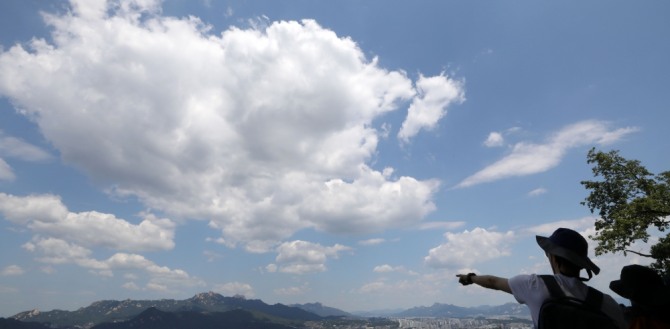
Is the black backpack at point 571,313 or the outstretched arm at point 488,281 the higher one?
the outstretched arm at point 488,281

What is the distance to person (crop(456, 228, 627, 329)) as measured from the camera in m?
4.05

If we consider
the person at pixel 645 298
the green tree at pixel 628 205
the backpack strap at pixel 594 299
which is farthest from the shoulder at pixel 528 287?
the green tree at pixel 628 205

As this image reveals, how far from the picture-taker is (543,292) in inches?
159

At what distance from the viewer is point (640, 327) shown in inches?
163

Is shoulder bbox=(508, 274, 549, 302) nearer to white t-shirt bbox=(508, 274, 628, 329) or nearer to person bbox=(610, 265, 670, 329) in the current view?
white t-shirt bbox=(508, 274, 628, 329)

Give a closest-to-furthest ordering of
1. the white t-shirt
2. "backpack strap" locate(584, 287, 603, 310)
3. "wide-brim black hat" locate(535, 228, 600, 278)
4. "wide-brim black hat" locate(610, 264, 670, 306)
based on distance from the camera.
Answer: "backpack strap" locate(584, 287, 603, 310) → the white t-shirt → "wide-brim black hat" locate(610, 264, 670, 306) → "wide-brim black hat" locate(535, 228, 600, 278)

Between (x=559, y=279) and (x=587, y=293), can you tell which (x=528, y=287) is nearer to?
(x=559, y=279)

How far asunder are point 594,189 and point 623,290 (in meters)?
32.8

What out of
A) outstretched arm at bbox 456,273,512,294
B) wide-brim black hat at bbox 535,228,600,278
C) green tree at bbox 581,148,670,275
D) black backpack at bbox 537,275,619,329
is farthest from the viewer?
green tree at bbox 581,148,670,275

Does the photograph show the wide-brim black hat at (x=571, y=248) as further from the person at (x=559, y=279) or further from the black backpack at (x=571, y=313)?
the black backpack at (x=571, y=313)

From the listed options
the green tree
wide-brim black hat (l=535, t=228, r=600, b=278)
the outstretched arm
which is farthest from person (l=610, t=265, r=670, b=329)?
the green tree

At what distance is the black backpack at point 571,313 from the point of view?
3.78 meters

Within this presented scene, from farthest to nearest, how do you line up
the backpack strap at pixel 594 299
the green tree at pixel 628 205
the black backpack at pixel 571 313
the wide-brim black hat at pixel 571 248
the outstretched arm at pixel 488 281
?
the green tree at pixel 628 205 < the outstretched arm at pixel 488 281 < the wide-brim black hat at pixel 571 248 < the backpack strap at pixel 594 299 < the black backpack at pixel 571 313

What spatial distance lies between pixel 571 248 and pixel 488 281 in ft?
3.30
